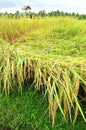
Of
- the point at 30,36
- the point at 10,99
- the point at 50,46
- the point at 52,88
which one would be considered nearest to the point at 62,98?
the point at 52,88

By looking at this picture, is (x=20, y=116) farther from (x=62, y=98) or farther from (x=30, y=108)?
(x=62, y=98)

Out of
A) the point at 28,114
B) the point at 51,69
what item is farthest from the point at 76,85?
the point at 28,114

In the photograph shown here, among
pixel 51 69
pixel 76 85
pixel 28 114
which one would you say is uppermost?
pixel 51 69

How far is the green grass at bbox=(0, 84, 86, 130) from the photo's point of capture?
2.75m

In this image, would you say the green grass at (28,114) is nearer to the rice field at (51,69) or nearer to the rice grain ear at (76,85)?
the rice field at (51,69)

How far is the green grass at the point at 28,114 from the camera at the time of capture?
2746 millimetres

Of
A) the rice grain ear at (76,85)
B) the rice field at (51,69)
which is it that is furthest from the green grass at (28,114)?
the rice grain ear at (76,85)

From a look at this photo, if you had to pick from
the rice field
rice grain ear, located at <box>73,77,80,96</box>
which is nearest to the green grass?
the rice field

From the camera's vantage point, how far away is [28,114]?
2877 mm

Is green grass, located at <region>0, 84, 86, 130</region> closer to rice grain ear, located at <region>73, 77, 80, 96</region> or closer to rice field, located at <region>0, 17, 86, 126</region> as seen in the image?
rice field, located at <region>0, 17, 86, 126</region>

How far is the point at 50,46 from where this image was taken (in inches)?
144

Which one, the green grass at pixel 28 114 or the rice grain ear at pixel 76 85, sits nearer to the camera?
the rice grain ear at pixel 76 85

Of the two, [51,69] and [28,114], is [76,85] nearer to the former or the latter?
[51,69]

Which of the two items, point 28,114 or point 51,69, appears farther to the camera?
point 28,114
